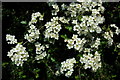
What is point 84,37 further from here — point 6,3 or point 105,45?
point 6,3

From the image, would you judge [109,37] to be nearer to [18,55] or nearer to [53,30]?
[53,30]

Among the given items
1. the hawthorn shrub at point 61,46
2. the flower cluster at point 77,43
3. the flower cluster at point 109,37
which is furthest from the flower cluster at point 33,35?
the flower cluster at point 109,37

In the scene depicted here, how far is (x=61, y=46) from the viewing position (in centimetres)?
343

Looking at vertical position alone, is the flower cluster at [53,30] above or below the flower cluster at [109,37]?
above

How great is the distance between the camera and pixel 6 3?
3736mm

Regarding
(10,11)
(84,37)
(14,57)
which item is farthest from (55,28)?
(10,11)

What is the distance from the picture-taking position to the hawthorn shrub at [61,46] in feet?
9.97

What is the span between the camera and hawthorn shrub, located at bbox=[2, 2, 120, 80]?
3039 mm

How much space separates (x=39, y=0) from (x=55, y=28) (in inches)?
35.6

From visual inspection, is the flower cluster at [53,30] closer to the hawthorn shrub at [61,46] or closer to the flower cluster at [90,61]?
the hawthorn shrub at [61,46]

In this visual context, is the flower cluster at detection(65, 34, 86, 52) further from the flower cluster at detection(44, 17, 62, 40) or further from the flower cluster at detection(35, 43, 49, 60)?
the flower cluster at detection(35, 43, 49, 60)

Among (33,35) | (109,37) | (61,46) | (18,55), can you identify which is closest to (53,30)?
(33,35)

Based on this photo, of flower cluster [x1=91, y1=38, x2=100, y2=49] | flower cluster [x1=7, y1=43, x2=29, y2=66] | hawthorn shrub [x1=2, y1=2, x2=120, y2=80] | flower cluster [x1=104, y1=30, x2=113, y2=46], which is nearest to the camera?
flower cluster [x1=7, y1=43, x2=29, y2=66]

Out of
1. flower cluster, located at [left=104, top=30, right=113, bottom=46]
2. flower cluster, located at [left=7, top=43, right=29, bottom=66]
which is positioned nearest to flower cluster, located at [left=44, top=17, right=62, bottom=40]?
flower cluster, located at [left=7, top=43, right=29, bottom=66]
